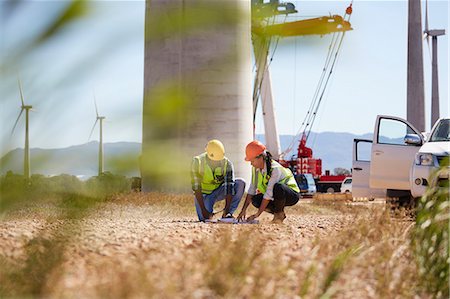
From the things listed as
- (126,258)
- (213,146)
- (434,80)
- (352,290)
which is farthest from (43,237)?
(434,80)

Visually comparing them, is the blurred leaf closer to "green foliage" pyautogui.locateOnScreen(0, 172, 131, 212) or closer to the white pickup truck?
"green foliage" pyautogui.locateOnScreen(0, 172, 131, 212)

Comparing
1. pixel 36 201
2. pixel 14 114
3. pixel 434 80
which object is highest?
pixel 434 80

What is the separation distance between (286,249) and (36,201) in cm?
427

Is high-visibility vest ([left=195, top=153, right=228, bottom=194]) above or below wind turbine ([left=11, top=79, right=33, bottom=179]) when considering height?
below

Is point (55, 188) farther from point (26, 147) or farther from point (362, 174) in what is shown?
point (362, 174)

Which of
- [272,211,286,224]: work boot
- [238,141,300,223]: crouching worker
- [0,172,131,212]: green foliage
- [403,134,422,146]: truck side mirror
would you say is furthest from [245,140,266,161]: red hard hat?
[0,172,131,212]: green foliage

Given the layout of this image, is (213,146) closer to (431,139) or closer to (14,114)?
(431,139)

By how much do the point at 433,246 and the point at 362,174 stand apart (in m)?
8.84

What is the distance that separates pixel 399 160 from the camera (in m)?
12.6

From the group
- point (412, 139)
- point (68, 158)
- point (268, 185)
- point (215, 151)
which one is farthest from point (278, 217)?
point (68, 158)

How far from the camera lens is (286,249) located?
5.68 metres

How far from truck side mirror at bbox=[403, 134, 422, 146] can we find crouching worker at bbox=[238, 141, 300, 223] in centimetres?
201

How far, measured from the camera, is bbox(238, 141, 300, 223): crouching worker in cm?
996

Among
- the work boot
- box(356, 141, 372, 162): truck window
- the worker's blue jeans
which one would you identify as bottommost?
the work boot
